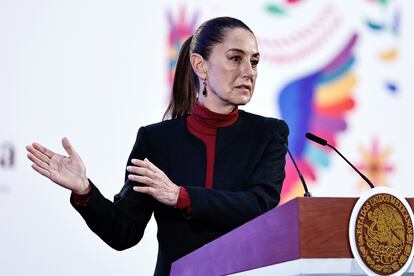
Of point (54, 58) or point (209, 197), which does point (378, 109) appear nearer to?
point (54, 58)

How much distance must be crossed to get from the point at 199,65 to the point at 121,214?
487 mm

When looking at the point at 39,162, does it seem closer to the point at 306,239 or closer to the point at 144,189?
the point at 144,189

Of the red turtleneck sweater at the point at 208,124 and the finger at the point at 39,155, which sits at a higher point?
the red turtleneck sweater at the point at 208,124

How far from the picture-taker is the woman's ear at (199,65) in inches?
88.0

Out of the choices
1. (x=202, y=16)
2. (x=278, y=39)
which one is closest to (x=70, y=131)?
(x=202, y=16)

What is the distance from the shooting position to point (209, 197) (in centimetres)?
187

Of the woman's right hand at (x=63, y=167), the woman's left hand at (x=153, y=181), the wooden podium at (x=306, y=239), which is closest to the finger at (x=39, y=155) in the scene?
the woman's right hand at (x=63, y=167)

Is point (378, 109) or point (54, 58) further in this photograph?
point (378, 109)

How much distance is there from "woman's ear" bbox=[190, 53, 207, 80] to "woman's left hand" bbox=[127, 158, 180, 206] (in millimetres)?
528

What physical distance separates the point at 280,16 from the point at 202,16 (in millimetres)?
355

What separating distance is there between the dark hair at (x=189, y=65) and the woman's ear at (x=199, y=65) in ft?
0.04

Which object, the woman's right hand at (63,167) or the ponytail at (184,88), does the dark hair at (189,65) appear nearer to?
the ponytail at (184,88)

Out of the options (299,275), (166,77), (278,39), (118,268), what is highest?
(278,39)

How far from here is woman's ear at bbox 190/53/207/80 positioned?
88.0 inches
